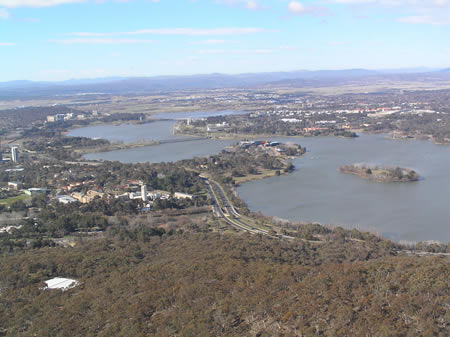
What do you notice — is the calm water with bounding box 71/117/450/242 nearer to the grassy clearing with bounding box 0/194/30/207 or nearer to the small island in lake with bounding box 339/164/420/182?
the small island in lake with bounding box 339/164/420/182

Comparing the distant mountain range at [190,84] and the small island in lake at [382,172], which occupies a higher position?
the distant mountain range at [190,84]

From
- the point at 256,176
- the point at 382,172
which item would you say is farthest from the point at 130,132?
the point at 382,172

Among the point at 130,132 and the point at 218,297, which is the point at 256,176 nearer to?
the point at 218,297

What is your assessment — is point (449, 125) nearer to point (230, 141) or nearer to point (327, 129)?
point (327, 129)

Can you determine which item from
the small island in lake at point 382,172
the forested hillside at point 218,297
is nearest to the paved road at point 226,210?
the forested hillside at point 218,297

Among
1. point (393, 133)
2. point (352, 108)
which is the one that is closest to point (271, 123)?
point (393, 133)

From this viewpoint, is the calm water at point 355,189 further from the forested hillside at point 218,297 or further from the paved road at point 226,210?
the forested hillside at point 218,297
